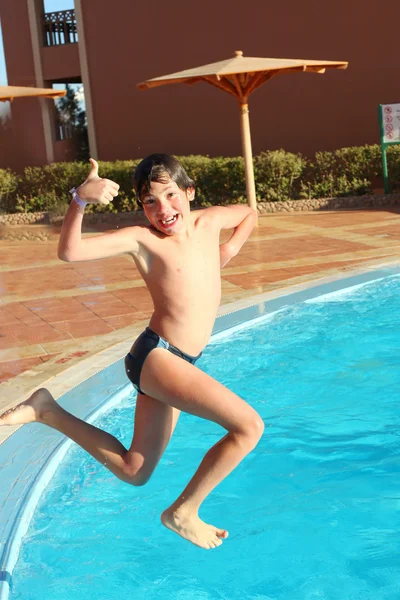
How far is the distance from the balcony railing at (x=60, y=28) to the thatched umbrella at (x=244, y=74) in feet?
29.7

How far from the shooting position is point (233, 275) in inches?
357

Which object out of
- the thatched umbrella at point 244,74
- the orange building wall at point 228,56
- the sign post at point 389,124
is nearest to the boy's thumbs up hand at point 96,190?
the thatched umbrella at point 244,74

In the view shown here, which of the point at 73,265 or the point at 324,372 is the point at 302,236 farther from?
the point at 324,372

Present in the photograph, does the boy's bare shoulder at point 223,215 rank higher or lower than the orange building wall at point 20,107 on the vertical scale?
lower

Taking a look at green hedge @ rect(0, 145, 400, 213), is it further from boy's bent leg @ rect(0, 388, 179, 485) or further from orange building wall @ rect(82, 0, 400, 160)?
boy's bent leg @ rect(0, 388, 179, 485)

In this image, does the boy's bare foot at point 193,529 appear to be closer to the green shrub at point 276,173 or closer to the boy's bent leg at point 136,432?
the boy's bent leg at point 136,432

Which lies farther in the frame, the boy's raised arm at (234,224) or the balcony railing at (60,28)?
the balcony railing at (60,28)

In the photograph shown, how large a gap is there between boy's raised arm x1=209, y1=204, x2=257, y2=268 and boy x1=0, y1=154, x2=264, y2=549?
0.17m

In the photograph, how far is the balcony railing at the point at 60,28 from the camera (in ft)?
67.1

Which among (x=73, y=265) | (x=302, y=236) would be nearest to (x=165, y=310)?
(x=73, y=265)

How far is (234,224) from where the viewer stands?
355 cm

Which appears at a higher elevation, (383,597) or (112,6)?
(112,6)

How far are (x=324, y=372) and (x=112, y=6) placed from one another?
1564 centimetres

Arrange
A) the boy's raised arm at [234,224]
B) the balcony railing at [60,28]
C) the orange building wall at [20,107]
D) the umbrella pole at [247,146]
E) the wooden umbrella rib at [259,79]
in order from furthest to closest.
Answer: the orange building wall at [20,107]
the balcony railing at [60,28]
the umbrella pole at [247,146]
the wooden umbrella rib at [259,79]
the boy's raised arm at [234,224]
